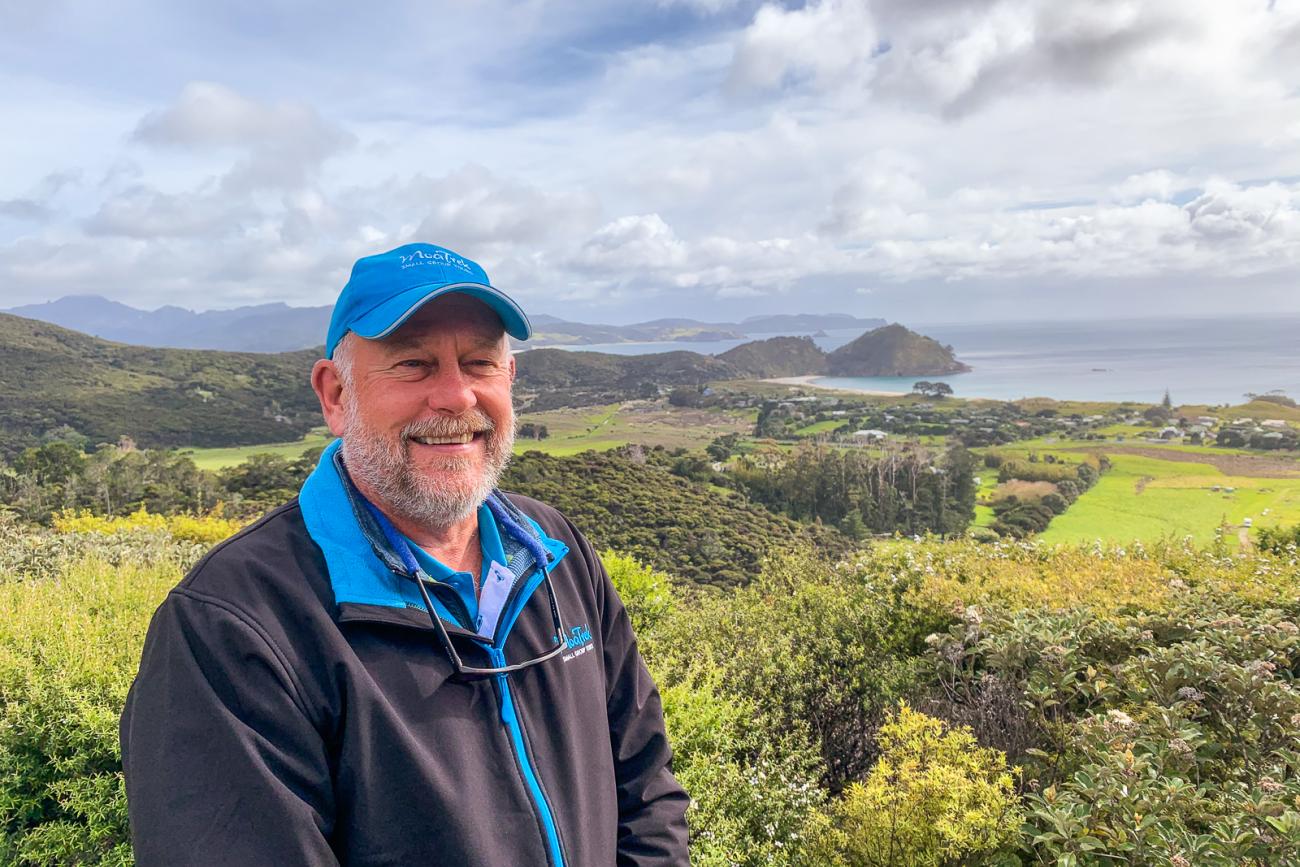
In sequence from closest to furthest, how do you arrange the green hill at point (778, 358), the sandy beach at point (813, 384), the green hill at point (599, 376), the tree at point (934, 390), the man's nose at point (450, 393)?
the man's nose at point (450, 393) < the green hill at point (599, 376) < the tree at point (934, 390) < the sandy beach at point (813, 384) < the green hill at point (778, 358)

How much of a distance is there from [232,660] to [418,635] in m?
0.30

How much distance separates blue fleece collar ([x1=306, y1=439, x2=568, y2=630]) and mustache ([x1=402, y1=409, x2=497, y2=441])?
0.56ft

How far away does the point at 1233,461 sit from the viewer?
36125mm

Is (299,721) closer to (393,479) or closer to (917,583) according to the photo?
(393,479)

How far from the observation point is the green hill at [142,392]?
58.2 m

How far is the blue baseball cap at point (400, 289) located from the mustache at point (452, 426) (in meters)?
0.20

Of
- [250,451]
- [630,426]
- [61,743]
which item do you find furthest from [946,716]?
[630,426]

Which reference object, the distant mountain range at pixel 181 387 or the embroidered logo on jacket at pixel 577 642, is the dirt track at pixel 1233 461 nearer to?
the embroidered logo on jacket at pixel 577 642

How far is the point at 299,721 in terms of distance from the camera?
1.05 m

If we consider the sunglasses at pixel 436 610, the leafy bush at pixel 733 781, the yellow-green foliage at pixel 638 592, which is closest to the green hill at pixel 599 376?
the yellow-green foliage at pixel 638 592

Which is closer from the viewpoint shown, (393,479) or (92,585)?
(393,479)

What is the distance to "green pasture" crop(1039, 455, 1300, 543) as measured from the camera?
2045cm

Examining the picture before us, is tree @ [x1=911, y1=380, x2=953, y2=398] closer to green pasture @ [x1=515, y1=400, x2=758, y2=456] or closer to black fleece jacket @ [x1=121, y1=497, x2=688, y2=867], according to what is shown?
green pasture @ [x1=515, y1=400, x2=758, y2=456]

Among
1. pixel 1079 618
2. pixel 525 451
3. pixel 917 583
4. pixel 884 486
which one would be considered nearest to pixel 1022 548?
pixel 917 583
